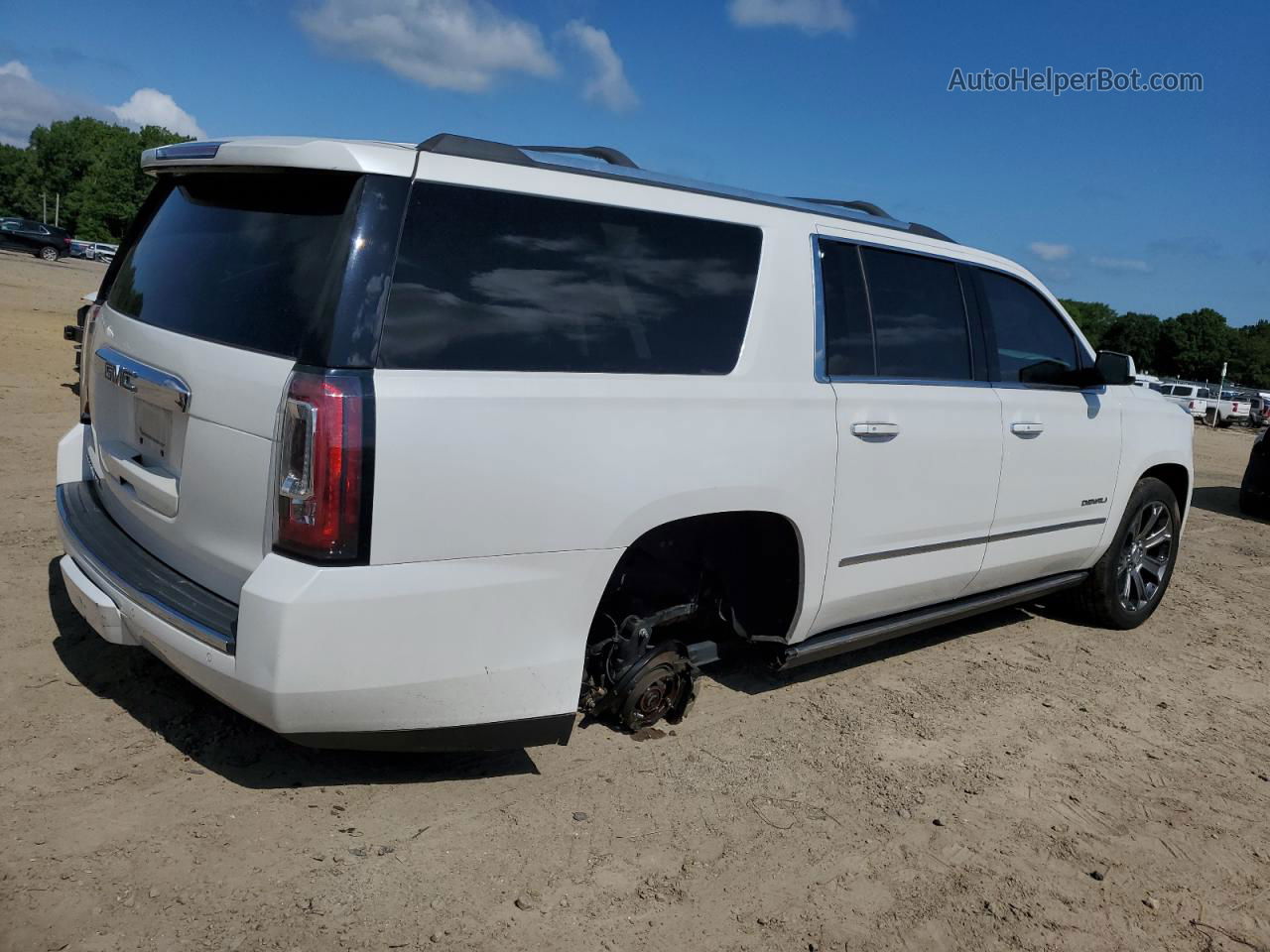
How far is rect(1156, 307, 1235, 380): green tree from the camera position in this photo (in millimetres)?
102688

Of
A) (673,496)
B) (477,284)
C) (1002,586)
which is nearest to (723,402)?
(673,496)

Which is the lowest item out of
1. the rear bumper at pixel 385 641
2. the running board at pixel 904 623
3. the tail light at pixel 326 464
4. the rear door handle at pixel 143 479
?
the running board at pixel 904 623

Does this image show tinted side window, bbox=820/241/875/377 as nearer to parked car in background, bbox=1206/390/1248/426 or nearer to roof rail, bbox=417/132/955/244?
roof rail, bbox=417/132/955/244

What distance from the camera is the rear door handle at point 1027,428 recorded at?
4512 mm

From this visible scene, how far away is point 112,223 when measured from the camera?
9006 cm

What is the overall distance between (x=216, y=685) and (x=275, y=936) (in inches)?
26.9

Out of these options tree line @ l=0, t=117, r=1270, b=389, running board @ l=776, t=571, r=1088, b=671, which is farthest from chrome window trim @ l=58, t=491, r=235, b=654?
tree line @ l=0, t=117, r=1270, b=389

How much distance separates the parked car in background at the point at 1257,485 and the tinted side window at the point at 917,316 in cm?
802

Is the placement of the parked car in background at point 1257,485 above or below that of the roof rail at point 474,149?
below

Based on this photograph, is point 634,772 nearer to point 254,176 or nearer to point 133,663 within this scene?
point 133,663

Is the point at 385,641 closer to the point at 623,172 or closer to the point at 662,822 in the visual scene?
the point at 662,822

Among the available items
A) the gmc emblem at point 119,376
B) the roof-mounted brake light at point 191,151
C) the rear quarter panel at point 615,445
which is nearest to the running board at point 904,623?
the rear quarter panel at point 615,445

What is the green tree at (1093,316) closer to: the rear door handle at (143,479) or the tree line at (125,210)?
the tree line at (125,210)

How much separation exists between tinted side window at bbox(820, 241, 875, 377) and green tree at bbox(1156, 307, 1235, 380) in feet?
368
